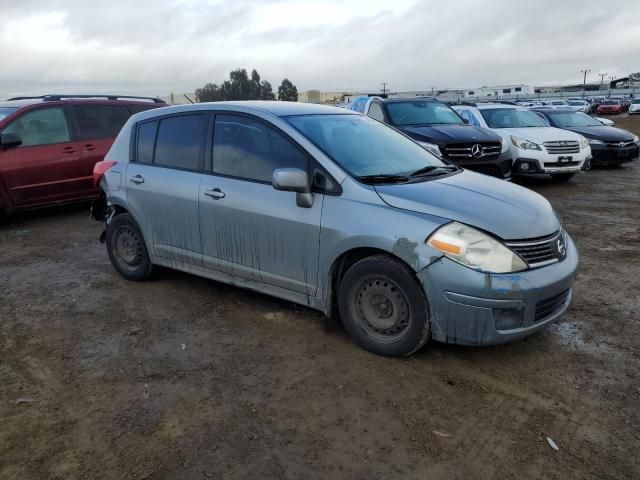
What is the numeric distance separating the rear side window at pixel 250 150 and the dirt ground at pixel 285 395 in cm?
121

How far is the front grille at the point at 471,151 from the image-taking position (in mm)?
9250

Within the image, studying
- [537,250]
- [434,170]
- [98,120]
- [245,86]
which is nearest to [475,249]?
[537,250]

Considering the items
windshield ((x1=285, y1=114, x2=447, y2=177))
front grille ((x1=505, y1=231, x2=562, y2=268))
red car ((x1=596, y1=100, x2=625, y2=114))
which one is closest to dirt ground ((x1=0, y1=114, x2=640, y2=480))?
front grille ((x1=505, y1=231, x2=562, y2=268))

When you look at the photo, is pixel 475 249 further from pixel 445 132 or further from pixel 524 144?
pixel 524 144

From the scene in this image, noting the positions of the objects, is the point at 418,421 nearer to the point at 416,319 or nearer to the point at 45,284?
the point at 416,319

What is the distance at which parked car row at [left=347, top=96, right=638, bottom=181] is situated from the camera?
30.9 feet

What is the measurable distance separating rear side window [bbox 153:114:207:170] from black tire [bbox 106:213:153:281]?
0.77 m

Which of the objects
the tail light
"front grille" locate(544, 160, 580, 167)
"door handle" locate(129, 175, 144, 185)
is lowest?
"front grille" locate(544, 160, 580, 167)

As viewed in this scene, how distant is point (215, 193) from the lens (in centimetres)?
437

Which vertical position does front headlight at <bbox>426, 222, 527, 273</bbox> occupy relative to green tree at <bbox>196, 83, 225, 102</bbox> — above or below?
below

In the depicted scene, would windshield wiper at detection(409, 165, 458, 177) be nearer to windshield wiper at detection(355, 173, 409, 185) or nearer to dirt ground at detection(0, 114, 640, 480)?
windshield wiper at detection(355, 173, 409, 185)

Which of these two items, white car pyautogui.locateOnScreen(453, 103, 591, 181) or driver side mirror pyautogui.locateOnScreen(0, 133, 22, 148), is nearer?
driver side mirror pyautogui.locateOnScreen(0, 133, 22, 148)

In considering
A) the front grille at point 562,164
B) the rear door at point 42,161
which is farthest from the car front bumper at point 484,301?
the front grille at point 562,164

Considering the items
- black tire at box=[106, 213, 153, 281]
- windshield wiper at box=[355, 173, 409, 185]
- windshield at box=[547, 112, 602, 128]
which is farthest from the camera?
windshield at box=[547, 112, 602, 128]
